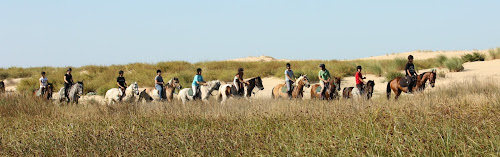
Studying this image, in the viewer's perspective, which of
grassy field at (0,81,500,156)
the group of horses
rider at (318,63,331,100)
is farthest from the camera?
the group of horses

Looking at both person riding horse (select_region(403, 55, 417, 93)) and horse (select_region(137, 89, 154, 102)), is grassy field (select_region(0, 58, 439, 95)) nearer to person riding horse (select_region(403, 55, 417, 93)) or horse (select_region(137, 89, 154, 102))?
horse (select_region(137, 89, 154, 102))

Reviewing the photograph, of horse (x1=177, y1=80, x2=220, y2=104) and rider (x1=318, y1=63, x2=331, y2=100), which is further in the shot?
horse (x1=177, y1=80, x2=220, y2=104)

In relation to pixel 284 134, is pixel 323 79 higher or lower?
higher

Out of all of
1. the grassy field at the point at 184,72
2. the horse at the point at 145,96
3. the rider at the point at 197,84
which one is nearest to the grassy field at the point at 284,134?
the rider at the point at 197,84

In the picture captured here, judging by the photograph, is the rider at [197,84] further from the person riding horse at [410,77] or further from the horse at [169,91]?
the person riding horse at [410,77]

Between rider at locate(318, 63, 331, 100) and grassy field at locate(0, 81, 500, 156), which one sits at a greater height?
rider at locate(318, 63, 331, 100)

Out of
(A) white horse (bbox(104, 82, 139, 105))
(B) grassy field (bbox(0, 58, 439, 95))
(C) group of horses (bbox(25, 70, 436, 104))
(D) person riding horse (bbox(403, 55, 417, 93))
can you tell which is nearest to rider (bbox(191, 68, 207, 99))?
(C) group of horses (bbox(25, 70, 436, 104))

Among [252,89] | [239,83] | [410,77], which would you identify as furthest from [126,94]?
[410,77]

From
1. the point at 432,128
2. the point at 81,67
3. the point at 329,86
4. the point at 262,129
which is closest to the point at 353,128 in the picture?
the point at 432,128

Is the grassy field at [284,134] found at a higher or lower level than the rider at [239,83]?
lower

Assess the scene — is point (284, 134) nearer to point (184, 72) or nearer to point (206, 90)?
point (206, 90)

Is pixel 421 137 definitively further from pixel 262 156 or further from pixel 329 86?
pixel 329 86

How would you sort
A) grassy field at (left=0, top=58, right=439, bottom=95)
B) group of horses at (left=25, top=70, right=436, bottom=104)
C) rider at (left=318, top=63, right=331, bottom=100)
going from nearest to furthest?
rider at (left=318, top=63, right=331, bottom=100), group of horses at (left=25, top=70, right=436, bottom=104), grassy field at (left=0, top=58, right=439, bottom=95)

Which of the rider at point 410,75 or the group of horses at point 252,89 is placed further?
the rider at point 410,75
